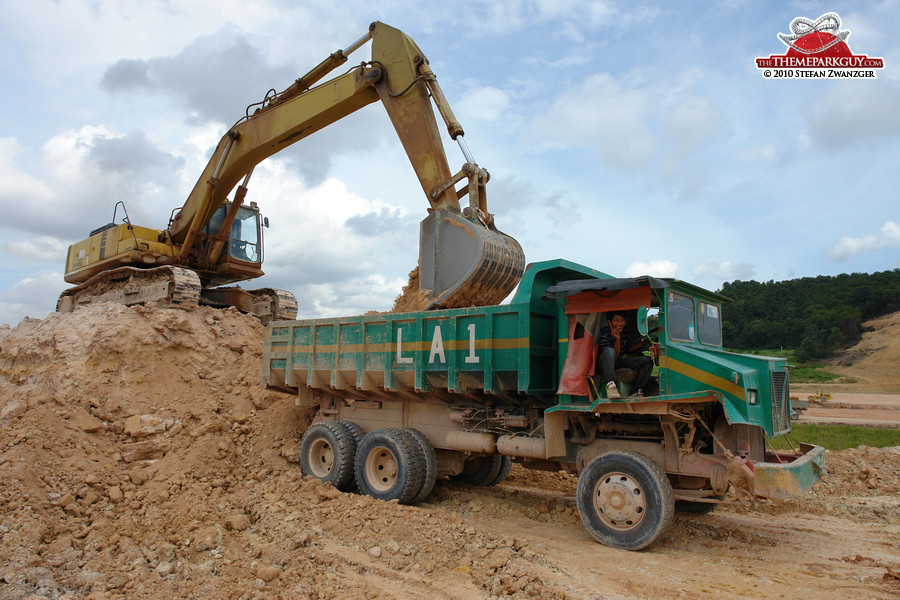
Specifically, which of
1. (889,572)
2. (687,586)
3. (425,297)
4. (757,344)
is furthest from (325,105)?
(757,344)

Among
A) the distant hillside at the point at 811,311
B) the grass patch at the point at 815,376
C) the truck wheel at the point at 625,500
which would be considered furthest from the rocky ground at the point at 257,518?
the distant hillside at the point at 811,311

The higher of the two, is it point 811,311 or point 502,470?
point 811,311

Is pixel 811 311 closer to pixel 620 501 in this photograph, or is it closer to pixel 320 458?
pixel 320 458

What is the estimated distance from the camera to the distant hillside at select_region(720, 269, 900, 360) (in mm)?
42531

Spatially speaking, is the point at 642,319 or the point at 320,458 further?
the point at 320,458

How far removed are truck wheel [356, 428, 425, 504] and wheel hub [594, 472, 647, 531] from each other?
2.41 m

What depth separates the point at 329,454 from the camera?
28.9 ft

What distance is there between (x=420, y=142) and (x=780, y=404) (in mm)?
6091

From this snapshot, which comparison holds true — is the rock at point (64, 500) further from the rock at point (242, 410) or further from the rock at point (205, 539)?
the rock at point (242, 410)

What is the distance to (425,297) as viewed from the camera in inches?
346

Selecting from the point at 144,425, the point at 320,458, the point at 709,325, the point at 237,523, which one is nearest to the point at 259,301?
the point at 144,425

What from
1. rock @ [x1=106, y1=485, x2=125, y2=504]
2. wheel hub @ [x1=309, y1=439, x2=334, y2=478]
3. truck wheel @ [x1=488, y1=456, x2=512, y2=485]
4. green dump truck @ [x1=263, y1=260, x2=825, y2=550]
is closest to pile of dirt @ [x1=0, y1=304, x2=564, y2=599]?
rock @ [x1=106, y1=485, x2=125, y2=504]

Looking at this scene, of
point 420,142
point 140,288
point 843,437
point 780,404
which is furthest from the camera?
point 843,437

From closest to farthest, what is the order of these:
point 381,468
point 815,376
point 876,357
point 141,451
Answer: point 381,468 < point 141,451 < point 815,376 < point 876,357
